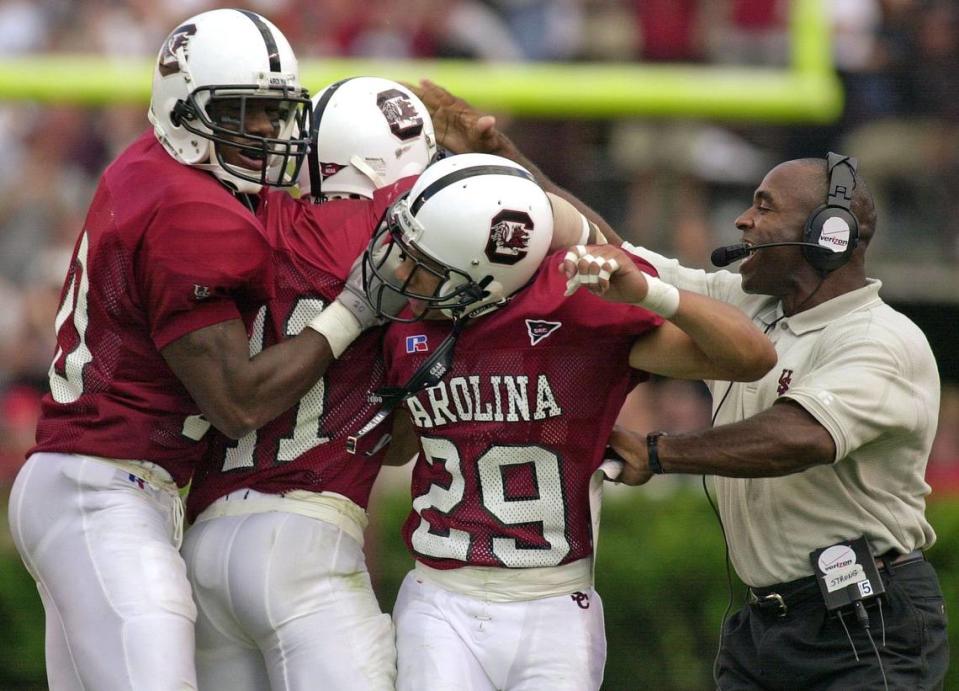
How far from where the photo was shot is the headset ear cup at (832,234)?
156 inches

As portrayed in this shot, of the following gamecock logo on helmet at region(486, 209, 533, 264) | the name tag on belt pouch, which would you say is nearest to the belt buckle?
the name tag on belt pouch

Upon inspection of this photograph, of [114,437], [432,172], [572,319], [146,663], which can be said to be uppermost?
[432,172]

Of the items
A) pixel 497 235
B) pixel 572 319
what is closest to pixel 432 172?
pixel 497 235

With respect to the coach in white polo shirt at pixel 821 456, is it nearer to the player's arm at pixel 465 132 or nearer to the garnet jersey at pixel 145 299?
the player's arm at pixel 465 132

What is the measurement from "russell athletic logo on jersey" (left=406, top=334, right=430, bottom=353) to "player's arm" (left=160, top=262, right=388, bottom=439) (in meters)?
0.12

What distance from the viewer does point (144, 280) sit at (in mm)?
3686

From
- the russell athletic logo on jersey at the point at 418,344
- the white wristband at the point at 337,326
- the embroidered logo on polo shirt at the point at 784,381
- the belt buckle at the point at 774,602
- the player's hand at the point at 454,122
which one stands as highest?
the player's hand at the point at 454,122

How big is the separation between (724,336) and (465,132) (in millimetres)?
1200

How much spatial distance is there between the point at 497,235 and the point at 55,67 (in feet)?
17.5

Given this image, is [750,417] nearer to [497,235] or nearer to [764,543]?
[764,543]

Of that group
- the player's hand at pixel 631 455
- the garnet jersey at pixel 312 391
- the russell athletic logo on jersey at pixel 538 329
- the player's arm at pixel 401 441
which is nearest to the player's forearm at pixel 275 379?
the garnet jersey at pixel 312 391

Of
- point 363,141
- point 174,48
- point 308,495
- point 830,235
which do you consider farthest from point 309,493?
point 830,235

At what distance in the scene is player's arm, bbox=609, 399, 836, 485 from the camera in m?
3.77

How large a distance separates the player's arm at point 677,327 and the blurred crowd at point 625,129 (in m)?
4.32
